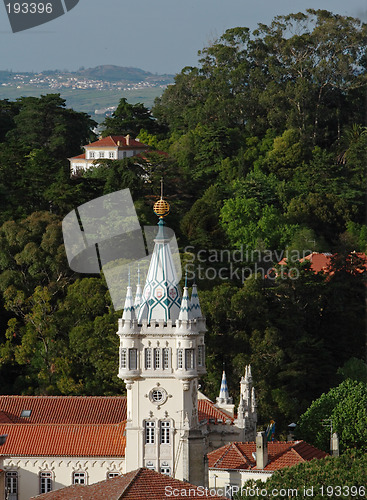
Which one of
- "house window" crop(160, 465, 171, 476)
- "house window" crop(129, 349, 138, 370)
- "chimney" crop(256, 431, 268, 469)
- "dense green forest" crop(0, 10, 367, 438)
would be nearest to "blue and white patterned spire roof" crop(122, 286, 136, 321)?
"house window" crop(129, 349, 138, 370)

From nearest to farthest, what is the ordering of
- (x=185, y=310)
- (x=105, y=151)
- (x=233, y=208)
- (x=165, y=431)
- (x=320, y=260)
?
(x=165, y=431)
(x=185, y=310)
(x=320, y=260)
(x=233, y=208)
(x=105, y=151)

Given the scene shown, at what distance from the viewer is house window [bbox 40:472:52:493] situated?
51.1 m

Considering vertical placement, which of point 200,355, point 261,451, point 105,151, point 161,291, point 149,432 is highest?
point 161,291

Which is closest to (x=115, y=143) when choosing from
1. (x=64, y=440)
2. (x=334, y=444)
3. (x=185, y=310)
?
(x=334, y=444)

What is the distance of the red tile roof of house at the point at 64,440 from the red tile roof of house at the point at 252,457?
3.17 meters

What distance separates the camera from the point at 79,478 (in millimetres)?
51250

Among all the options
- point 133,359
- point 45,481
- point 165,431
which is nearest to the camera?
point 165,431

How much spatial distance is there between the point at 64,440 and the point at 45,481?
60.0 inches

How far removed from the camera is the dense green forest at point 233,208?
6494cm

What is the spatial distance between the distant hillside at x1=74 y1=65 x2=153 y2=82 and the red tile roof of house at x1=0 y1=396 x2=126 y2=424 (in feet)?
146

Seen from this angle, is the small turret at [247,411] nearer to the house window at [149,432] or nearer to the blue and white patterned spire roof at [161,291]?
the house window at [149,432]

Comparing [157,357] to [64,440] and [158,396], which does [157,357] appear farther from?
[64,440]

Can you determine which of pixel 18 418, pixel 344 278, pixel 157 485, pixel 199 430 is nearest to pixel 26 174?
pixel 344 278

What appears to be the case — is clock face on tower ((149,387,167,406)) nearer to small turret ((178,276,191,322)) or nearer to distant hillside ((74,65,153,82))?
small turret ((178,276,191,322))
